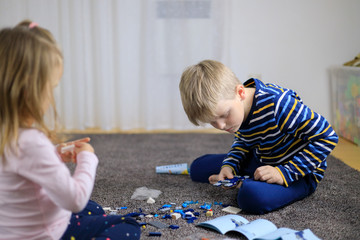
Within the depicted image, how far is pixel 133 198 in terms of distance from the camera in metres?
1.37

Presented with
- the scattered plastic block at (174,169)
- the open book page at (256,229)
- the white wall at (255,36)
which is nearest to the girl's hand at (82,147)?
the open book page at (256,229)

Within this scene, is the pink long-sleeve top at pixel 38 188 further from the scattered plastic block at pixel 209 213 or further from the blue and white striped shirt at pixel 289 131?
the blue and white striped shirt at pixel 289 131

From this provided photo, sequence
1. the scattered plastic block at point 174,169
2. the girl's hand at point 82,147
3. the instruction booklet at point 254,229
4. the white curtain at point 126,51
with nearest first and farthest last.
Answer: the girl's hand at point 82,147 → the instruction booklet at point 254,229 → the scattered plastic block at point 174,169 → the white curtain at point 126,51

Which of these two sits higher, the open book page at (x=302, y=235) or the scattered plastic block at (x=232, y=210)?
the open book page at (x=302, y=235)

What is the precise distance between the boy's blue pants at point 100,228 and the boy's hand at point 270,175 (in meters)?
0.45

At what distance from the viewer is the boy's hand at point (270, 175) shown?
4.15 ft

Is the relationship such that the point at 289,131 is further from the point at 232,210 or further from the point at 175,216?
the point at 175,216

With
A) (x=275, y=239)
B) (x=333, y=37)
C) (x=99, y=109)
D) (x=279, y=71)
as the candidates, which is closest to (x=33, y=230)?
(x=275, y=239)

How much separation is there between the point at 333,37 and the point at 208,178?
161 centimetres

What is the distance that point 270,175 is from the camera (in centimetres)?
126

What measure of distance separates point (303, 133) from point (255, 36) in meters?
1.52

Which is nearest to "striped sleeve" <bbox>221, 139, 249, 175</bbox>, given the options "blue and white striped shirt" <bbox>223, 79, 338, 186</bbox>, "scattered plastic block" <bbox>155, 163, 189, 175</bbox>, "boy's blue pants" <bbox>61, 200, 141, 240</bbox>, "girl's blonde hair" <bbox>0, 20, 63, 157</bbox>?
"blue and white striped shirt" <bbox>223, 79, 338, 186</bbox>

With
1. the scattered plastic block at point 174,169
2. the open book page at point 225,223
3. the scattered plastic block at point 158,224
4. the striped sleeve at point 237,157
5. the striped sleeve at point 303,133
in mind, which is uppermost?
the striped sleeve at point 303,133

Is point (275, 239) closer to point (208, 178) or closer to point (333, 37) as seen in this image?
point (208, 178)
